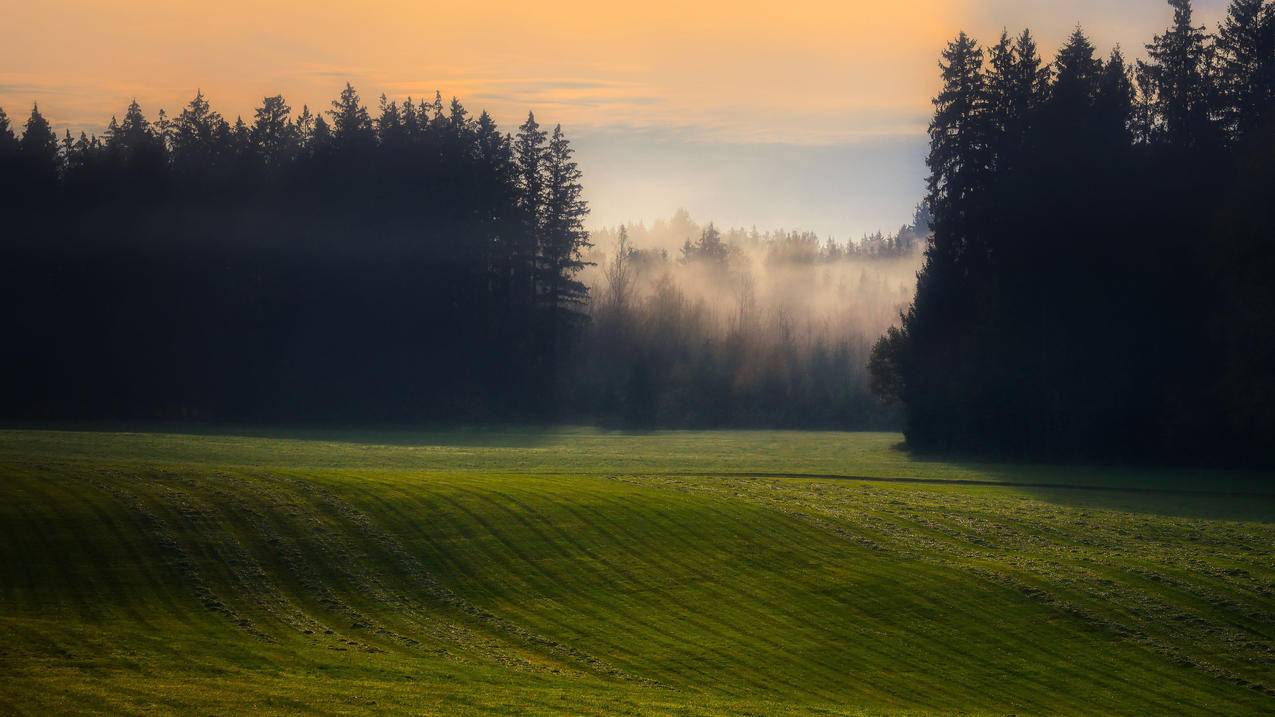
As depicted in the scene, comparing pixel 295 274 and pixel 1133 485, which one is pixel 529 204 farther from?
pixel 1133 485

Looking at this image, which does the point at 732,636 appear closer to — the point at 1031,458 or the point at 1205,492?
the point at 1205,492

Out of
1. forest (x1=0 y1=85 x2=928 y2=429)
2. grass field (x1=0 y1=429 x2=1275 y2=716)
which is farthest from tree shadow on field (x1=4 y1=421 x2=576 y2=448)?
grass field (x1=0 y1=429 x2=1275 y2=716)

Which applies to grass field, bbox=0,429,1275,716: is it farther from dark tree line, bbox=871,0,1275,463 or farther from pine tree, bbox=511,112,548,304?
pine tree, bbox=511,112,548,304

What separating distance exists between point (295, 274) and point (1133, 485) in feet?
214

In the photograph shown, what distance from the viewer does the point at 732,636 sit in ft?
88.3

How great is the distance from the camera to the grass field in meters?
21.9

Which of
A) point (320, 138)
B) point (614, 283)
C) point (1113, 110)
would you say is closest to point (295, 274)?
point (320, 138)

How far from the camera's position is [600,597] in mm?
29125

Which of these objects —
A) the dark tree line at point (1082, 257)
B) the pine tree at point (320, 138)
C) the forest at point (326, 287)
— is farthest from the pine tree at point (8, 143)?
the dark tree line at point (1082, 257)

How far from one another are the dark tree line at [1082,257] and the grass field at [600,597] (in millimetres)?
25568

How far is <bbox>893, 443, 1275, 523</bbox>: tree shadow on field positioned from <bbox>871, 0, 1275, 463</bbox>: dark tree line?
3.55m

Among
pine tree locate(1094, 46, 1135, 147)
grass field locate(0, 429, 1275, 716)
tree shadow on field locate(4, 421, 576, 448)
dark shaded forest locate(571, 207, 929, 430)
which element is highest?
pine tree locate(1094, 46, 1135, 147)

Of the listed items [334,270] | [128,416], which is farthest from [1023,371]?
[128,416]

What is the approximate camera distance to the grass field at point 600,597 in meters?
21.9
